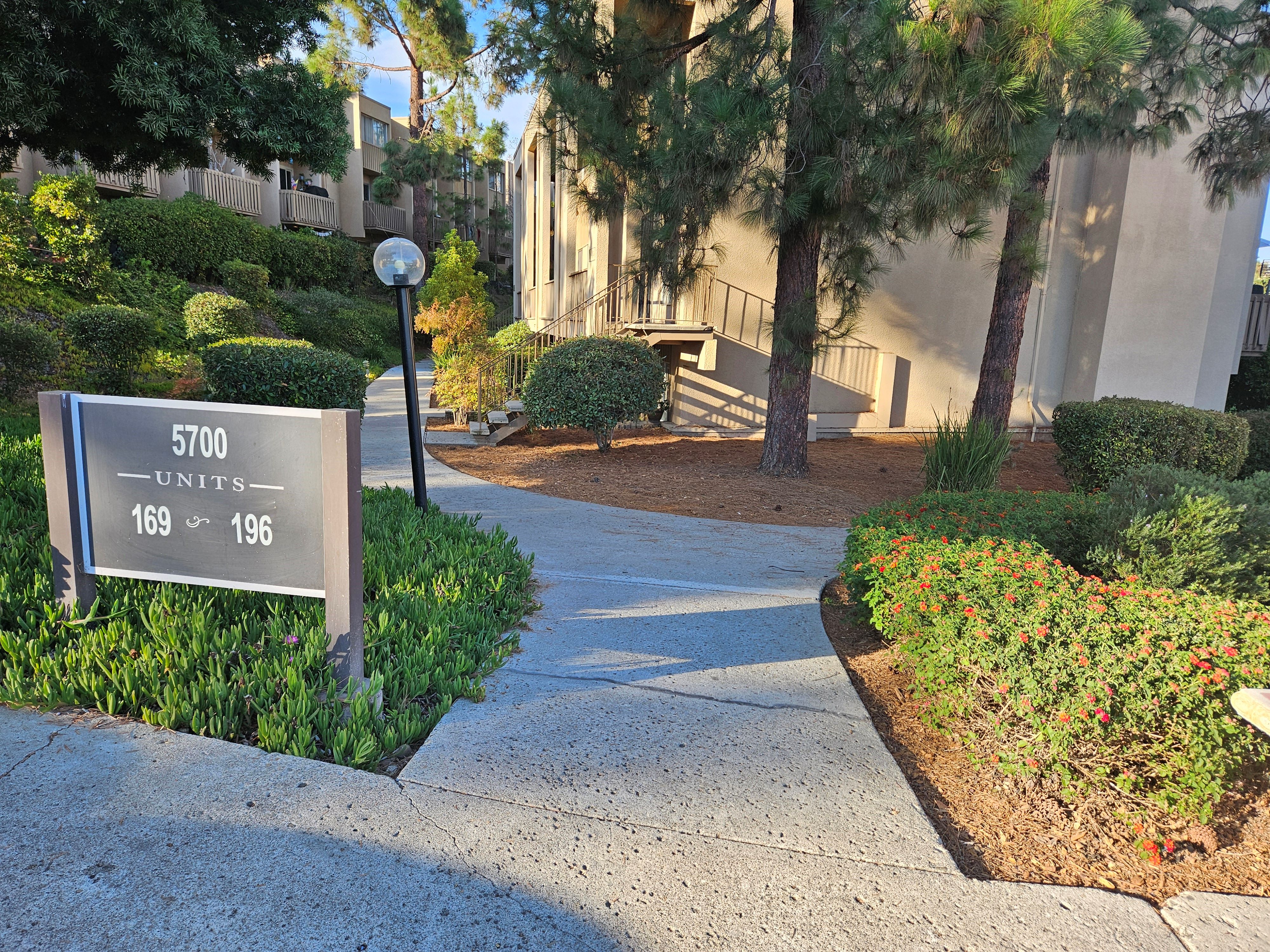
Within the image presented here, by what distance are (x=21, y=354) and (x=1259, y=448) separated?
15155 millimetres

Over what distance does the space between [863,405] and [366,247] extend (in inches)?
960

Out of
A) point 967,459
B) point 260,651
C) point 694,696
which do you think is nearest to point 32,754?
point 260,651

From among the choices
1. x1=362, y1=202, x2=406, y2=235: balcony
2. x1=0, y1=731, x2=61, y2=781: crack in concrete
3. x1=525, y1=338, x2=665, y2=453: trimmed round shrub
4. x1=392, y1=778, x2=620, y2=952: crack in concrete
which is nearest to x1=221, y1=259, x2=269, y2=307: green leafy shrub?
x1=525, y1=338, x2=665, y2=453: trimmed round shrub

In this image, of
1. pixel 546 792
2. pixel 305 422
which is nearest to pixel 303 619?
pixel 305 422

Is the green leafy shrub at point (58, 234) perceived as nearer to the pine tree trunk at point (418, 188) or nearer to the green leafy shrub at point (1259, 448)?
the pine tree trunk at point (418, 188)

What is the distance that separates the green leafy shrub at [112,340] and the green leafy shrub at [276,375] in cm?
259

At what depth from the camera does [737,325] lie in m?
12.0

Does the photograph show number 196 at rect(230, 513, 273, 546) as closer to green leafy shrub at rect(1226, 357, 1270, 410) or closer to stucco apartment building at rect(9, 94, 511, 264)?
stucco apartment building at rect(9, 94, 511, 264)

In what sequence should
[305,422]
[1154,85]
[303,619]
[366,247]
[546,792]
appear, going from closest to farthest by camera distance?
[546,792] < [305,422] < [303,619] < [1154,85] < [366,247]

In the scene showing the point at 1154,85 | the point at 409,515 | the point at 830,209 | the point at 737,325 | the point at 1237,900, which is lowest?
the point at 1237,900

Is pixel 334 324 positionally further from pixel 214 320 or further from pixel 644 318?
pixel 644 318

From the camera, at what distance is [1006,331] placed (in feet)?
32.6

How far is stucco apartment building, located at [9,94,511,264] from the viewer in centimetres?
2036

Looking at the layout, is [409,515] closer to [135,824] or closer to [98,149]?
[135,824]
